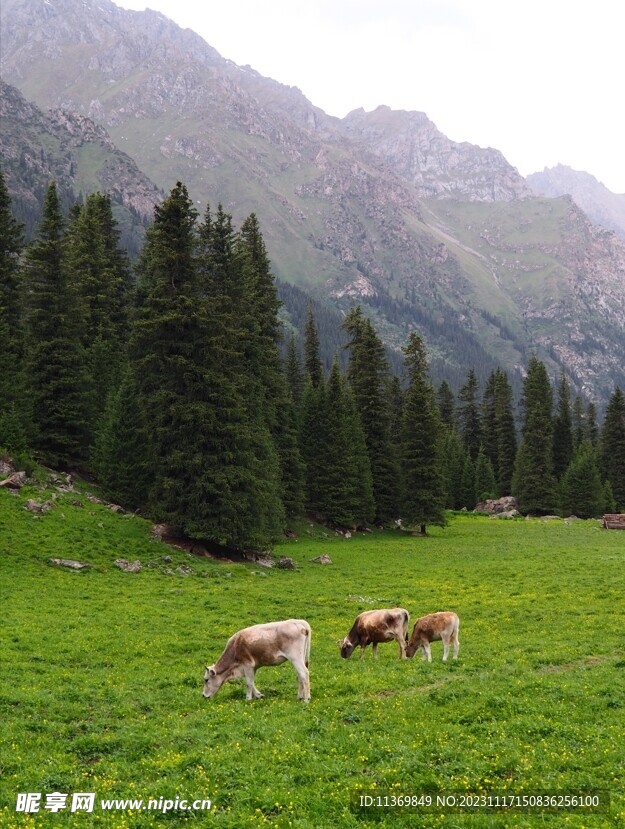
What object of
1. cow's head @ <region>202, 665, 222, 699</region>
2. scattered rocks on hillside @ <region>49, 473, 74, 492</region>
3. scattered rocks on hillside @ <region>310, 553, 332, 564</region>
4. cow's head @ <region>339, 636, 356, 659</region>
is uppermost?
cow's head @ <region>202, 665, 222, 699</region>

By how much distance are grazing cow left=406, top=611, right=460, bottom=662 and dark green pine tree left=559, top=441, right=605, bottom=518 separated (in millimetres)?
69409

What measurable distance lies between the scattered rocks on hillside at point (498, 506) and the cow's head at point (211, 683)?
252 ft

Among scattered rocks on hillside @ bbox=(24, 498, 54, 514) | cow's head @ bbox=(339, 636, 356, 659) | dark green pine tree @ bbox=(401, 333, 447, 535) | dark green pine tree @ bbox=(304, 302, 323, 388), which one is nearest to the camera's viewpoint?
cow's head @ bbox=(339, 636, 356, 659)

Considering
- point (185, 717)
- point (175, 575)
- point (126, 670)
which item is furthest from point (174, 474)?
point (185, 717)

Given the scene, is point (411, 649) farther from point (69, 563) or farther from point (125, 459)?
point (125, 459)

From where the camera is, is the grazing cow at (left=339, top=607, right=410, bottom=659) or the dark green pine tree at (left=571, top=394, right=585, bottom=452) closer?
the grazing cow at (left=339, top=607, right=410, bottom=659)

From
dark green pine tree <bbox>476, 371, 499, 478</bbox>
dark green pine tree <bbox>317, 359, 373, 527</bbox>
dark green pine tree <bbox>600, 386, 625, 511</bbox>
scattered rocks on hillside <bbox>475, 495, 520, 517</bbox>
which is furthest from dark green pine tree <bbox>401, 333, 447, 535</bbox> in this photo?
dark green pine tree <bbox>476, 371, 499, 478</bbox>

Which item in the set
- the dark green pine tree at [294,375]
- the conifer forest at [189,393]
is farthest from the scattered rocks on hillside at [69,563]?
the dark green pine tree at [294,375]

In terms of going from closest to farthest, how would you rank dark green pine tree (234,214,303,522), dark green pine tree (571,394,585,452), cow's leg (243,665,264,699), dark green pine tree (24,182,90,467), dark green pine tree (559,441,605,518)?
cow's leg (243,665,264,699) → dark green pine tree (24,182,90,467) → dark green pine tree (234,214,303,522) → dark green pine tree (559,441,605,518) → dark green pine tree (571,394,585,452)

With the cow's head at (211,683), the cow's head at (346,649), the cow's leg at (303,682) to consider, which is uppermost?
the cow's leg at (303,682)

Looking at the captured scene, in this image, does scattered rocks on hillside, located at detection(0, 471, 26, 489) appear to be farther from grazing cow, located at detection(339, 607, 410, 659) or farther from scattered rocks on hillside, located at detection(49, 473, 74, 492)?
grazing cow, located at detection(339, 607, 410, 659)

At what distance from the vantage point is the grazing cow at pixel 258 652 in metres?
14.4

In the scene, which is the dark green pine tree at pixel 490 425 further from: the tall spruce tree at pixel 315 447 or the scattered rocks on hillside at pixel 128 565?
the scattered rocks on hillside at pixel 128 565

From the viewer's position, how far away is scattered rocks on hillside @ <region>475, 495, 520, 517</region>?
87625 mm
